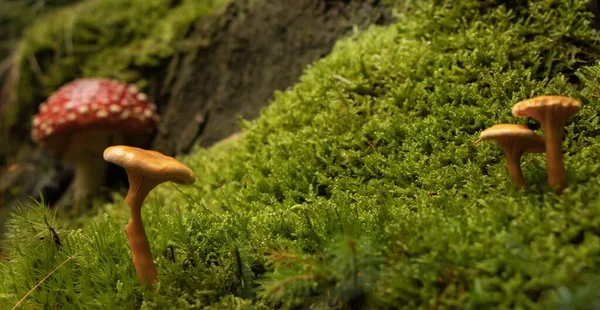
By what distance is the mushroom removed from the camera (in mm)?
1444

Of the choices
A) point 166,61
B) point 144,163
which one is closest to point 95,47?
point 166,61

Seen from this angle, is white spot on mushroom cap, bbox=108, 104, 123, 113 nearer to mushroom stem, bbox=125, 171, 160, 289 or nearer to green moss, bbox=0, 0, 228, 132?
green moss, bbox=0, 0, 228, 132

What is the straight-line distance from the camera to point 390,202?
1.90 m

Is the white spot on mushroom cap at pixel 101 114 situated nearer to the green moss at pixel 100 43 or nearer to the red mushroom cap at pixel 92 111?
the red mushroom cap at pixel 92 111

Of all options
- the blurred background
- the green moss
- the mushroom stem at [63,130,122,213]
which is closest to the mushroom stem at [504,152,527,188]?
the blurred background

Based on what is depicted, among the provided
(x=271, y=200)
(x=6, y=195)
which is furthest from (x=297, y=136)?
(x=6, y=195)

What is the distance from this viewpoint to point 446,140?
6.89 feet

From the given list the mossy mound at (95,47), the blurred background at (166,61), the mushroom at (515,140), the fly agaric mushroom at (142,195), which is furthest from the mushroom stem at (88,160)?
the mushroom at (515,140)

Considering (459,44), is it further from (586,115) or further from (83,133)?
(83,133)

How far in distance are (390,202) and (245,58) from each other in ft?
7.95

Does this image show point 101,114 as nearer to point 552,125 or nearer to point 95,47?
point 95,47

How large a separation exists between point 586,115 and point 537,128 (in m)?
0.18

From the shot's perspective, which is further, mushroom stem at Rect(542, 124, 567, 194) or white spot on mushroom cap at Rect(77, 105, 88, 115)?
white spot on mushroom cap at Rect(77, 105, 88, 115)

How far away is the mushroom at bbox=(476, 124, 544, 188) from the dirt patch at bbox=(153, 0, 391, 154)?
182 cm
